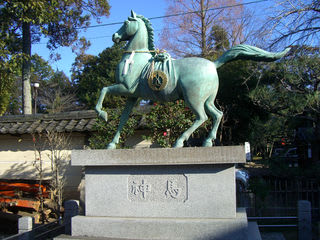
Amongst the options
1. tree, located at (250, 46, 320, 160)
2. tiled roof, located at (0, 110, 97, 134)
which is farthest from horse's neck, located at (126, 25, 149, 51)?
tree, located at (250, 46, 320, 160)

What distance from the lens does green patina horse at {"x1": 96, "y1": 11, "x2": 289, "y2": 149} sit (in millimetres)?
4086

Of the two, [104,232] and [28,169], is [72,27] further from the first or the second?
[104,232]

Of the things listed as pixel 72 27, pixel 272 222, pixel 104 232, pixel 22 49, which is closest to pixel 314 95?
pixel 272 222

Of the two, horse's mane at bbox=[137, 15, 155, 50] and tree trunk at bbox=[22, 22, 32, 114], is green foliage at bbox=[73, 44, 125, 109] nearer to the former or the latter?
tree trunk at bbox=[22, 22, 32, 114]

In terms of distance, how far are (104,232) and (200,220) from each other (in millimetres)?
1278

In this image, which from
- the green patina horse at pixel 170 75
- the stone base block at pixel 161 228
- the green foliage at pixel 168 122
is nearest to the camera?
the stone base block at pixel 161 228

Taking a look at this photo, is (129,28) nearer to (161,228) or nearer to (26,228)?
(161,228)

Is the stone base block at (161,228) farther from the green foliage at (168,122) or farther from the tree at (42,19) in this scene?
the tree at (42,19)

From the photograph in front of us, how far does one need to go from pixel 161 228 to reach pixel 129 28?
2859 mm

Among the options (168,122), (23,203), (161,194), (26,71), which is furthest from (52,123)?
(161,194)

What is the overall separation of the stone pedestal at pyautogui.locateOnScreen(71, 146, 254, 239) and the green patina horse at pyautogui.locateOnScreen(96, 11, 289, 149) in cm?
36

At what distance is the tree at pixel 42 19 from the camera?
969 cm

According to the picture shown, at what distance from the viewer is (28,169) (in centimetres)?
930

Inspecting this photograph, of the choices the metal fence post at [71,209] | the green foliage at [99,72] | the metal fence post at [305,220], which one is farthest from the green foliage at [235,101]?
the green foliage at [99,72]
